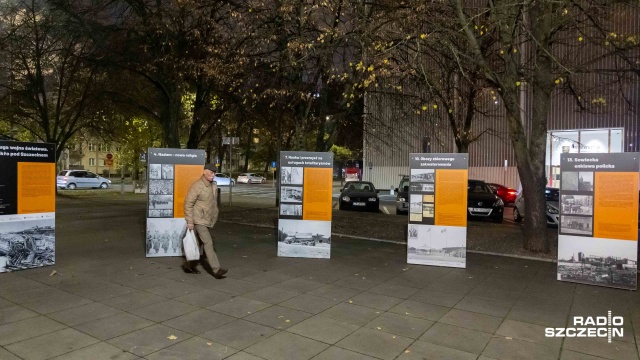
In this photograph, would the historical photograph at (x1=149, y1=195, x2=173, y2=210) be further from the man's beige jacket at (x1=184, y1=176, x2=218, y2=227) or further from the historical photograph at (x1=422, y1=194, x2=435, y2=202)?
the historical photograph at (x1=422, y1=194, x2=435, y2=202)

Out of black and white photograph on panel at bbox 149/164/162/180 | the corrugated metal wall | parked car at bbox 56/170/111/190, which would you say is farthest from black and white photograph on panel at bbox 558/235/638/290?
parked car at bbox 56/170/111/190

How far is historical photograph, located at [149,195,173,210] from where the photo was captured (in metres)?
7.80

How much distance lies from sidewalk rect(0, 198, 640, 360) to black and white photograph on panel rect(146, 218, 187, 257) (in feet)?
0.62

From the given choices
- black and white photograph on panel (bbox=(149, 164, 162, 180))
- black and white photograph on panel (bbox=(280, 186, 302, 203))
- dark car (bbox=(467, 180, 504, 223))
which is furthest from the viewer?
dark car (bbox=(467, 180, 504, 223))

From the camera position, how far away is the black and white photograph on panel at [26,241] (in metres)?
6.67

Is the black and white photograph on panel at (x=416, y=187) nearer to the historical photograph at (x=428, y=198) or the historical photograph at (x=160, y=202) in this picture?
the historical photograph at (x=428, y=198)

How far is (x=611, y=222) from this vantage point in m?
6.48

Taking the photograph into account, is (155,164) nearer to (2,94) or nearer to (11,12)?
(11,12)

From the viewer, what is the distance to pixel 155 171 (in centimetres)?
779

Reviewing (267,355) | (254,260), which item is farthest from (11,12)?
(267,355)

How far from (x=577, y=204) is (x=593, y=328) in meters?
2.52

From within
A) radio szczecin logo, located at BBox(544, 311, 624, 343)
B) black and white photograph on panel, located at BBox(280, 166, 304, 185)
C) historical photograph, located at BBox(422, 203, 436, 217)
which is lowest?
radio szczecin logo, located at BBox(544, 311, 624, 343)

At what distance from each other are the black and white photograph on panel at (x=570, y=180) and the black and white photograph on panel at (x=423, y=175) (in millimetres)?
2046

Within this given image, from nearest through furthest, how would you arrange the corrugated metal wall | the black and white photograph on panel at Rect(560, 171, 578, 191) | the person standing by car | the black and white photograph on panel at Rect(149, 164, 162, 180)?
the person standing by car → the black and white photograph on panel at Rect(560, 171, 578, 191) → the black and white photograph on panel at Rect(149, 164, 162, 180) → the corrugated metal wall
